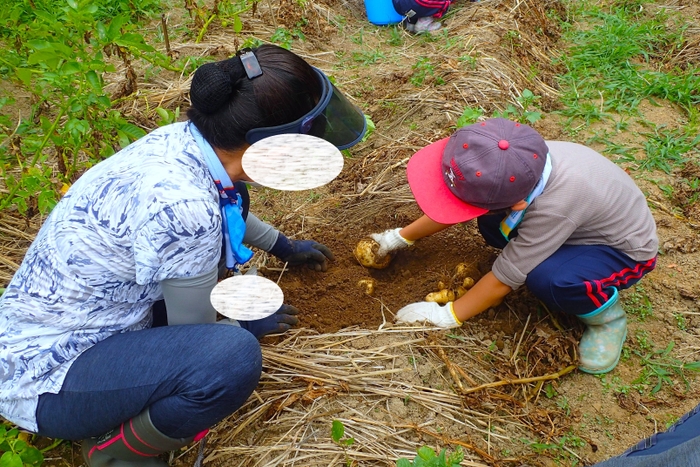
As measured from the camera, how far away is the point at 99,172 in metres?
1.40

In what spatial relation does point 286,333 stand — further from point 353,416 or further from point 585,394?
point 585,394

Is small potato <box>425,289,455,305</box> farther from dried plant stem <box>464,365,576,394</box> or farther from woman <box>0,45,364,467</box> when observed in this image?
woman <box>0,45,364,467</box>

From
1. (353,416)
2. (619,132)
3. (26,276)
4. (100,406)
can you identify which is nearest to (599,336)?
(353,416)

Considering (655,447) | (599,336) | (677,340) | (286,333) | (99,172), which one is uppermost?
(99,172)

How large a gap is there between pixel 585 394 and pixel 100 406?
5.15ft

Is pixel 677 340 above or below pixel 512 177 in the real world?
below

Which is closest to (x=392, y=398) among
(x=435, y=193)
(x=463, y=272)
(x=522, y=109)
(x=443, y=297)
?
(x=443, y=297)

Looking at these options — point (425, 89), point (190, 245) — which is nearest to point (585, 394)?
point (190, 245)

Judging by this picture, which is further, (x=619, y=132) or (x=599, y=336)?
(x=619, y=132)

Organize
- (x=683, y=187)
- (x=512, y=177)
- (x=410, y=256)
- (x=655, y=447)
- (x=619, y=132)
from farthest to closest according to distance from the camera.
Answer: (x=619, y=132) → (x=683, y=187) → (x=410, y=256) → (x=512, y=177) → (x=655, y=447)

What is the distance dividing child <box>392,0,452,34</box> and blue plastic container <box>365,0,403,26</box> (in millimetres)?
60

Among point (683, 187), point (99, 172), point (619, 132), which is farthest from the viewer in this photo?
point (619, 132)

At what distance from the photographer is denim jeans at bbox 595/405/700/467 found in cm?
97

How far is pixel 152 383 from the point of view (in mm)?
1432
